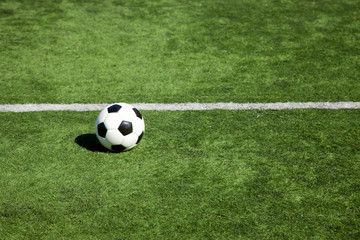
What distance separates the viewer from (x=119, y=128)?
4777 millimetres

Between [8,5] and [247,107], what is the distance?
7.07m

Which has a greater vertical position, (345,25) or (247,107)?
(345,25)

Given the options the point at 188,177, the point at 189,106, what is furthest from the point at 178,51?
the point at 188,177

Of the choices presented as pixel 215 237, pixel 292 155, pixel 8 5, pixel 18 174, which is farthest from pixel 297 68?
pixel 8 5

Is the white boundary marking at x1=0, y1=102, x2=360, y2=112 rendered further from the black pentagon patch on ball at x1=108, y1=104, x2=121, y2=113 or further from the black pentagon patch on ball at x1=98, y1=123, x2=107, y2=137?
the black pentagon patch on ball at x1=98, y1=123, x2=107, y2=137

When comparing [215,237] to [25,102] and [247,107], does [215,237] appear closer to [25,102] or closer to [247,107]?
[247,107]

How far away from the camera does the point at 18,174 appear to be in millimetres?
4621

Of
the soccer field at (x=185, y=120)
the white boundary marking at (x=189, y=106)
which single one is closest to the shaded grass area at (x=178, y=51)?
the soccer field at (x=185, y=120)

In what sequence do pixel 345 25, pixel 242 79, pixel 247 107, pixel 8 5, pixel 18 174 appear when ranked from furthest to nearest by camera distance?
1. pixel 8 5
2. pixel 345 25
3. pixel 242 79
4. pixel 247 107
5. pixel 18 174

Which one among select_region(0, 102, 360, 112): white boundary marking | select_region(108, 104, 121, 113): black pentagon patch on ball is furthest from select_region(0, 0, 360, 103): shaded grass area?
select_region(108, 104, 121, 113): black pentagon patch on ball

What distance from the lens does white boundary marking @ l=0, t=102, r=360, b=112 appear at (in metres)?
5.97

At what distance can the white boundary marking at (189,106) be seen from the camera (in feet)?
19.6

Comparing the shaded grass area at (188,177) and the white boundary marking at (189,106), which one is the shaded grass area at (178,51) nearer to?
the white boundary marking at (189,106)

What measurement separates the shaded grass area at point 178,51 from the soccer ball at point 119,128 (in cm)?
132
